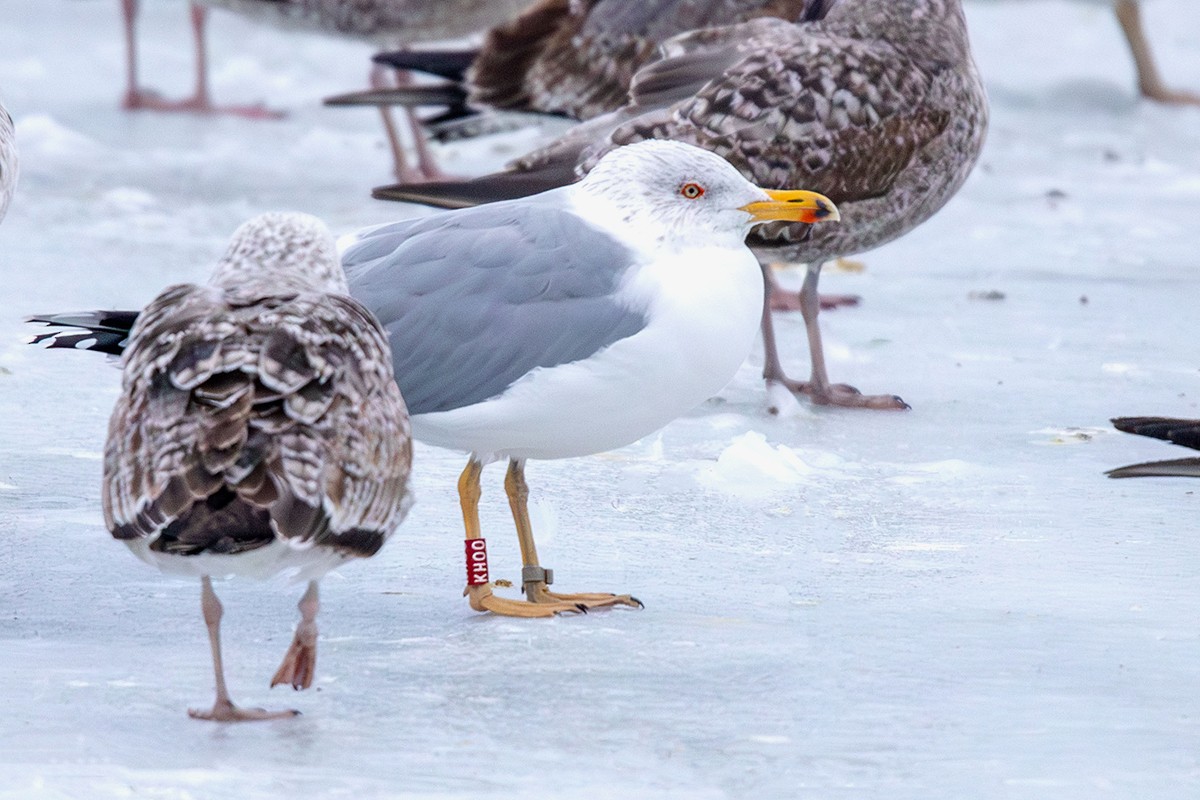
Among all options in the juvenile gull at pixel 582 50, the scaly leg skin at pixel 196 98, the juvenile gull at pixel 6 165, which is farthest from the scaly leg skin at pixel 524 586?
the scaly leg skin at pixel 196 98

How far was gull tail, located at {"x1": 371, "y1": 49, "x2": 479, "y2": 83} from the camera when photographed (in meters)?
7.75

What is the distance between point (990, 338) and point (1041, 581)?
8.55 feet

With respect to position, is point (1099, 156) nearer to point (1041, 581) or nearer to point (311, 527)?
point (1041, 581)

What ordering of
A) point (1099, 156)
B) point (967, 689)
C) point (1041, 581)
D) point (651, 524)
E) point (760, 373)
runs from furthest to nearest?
point (1099, 156) → point (760, 373) → point (651, 524) → point (1041, 581) → point (967, 689)

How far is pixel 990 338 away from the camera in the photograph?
21.4 feet

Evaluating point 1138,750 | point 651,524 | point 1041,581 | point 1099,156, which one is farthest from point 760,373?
point 1099,156

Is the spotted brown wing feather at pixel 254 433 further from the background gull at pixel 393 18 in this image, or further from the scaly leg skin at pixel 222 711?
the background gull at pixel 393 18

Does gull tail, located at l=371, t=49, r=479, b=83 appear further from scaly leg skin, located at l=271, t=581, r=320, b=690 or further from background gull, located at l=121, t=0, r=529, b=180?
scaly leg skin, located at l=271, t=581, r=320, b=690

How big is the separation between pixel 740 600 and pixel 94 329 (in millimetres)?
1345

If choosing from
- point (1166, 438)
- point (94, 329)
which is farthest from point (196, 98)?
point (1166, 438)

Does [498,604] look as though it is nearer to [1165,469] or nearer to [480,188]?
[1165,469]

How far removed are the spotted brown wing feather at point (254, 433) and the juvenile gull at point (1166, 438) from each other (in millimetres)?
1883

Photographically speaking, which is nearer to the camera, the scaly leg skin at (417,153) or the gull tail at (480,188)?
the gull tail at (480,188)

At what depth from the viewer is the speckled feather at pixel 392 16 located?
9.31m
